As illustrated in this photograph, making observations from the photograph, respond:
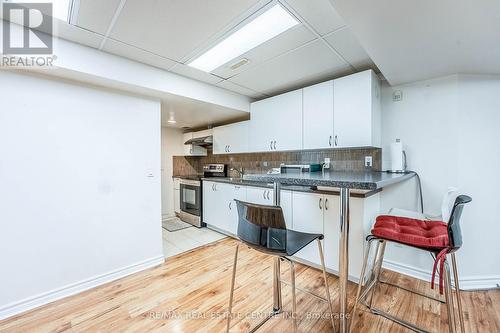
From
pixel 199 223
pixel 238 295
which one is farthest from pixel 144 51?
pixel 199 223

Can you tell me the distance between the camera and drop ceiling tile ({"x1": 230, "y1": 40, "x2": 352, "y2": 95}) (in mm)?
2006

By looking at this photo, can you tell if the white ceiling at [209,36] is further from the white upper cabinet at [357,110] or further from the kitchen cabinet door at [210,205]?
the kitchen cabinet door at [210,205]

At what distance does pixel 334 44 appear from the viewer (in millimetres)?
1850

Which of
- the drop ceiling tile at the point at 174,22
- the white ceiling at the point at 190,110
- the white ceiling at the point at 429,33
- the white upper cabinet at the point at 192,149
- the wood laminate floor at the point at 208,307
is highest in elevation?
the drop ceiling tile at the point at 174,22

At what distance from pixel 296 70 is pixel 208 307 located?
2472 mm

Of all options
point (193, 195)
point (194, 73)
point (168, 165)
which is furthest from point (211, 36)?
point (168, 165)

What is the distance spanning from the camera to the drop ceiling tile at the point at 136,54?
184 cm

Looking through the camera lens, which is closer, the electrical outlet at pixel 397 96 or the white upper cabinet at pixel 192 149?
the electrical outlet at pixel 397 96

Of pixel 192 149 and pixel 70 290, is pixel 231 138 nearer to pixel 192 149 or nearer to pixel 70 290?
pixel 192 149

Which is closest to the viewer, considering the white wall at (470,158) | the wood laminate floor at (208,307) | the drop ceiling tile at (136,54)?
the wood laminate floor at (208,307)

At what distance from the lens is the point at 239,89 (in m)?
2.97

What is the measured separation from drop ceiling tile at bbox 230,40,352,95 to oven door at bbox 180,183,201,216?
6.97 ft

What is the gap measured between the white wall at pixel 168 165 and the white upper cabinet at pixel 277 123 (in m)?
2.21

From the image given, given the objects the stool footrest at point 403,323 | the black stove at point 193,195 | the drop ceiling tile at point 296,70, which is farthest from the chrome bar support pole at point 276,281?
the black stove at point 193,195
